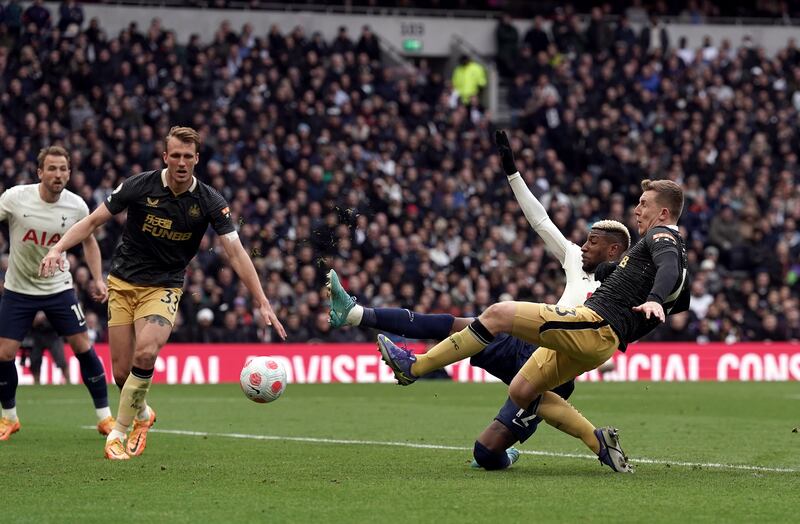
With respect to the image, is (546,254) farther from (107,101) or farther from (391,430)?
(391,430)

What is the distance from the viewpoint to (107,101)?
1051 inches

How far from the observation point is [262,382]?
→ 1009 centimetres

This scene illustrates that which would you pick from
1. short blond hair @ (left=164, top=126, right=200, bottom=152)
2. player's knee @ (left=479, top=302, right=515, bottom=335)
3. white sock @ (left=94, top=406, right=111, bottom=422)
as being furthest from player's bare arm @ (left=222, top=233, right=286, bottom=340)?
white sock @ (left=94, top=406, right=111, bottom=422)

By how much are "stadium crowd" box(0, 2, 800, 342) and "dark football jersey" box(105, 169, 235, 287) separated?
1043 cm

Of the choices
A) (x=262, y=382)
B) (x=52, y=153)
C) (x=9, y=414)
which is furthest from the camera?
(x=9, y=414)

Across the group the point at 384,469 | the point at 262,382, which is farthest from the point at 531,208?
the point at 262,382

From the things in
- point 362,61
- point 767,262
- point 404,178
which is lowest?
point 767,262

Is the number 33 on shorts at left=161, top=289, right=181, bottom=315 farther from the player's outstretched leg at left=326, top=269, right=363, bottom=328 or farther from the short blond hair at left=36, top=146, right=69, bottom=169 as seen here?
the short blond hair at left=36, top=146, right=69, bottom=169

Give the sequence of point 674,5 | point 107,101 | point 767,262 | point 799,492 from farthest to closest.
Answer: point 674,5 → point 767,262 → point 107,101 → point 799,492

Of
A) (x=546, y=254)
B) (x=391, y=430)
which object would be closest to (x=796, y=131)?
(x=546, y=254)

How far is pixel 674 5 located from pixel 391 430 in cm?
2730

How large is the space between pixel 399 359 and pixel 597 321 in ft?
4.40

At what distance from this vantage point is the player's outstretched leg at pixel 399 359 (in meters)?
9.14

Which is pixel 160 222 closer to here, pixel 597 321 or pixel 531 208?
pixel 531 208
